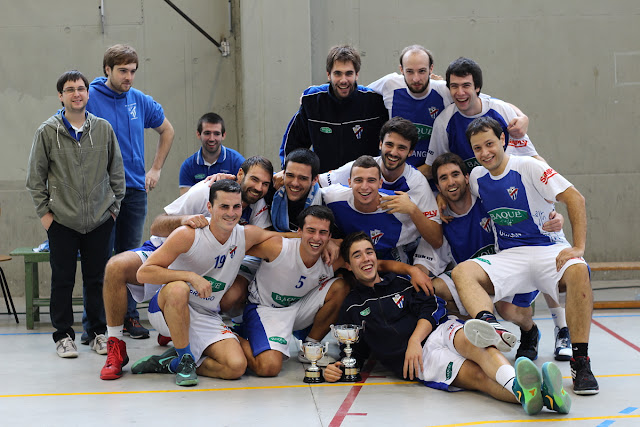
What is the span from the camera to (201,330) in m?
4.79

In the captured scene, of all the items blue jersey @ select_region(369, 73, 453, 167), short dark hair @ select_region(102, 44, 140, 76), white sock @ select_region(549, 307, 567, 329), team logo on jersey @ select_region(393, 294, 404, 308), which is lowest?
white sock @ select_region(549, 307, 567, 329)

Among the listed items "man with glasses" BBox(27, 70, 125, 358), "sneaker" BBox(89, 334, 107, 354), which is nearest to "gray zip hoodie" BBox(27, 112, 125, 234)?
"man with glasses" BBox(27, 70, 125, 358)

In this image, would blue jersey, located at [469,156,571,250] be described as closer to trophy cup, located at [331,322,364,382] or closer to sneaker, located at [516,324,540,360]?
sneaker, located at [516,324,540,360]

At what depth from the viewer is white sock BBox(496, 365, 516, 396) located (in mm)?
3977

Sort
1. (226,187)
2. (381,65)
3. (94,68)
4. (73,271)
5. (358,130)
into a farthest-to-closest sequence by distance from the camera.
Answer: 1. (381,65)
2. (94,68)
3. (358,130)
4. (73,271)
5. (226,187)

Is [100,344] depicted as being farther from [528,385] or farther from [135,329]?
[528,385]

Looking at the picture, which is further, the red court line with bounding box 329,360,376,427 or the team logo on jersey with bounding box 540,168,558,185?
the team logo on jersey with bounding box 540,168,558,185

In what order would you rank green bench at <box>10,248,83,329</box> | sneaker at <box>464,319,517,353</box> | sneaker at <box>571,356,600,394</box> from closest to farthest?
sneaker at <box>464,319,517,353</box> < sneaker at <box>571,356,600,394</box> < green bench at <box>10,248,83,329</box>

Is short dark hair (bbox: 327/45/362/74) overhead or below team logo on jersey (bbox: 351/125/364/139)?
overhead

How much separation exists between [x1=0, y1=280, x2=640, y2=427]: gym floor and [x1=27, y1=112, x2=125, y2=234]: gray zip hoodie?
3.62ft

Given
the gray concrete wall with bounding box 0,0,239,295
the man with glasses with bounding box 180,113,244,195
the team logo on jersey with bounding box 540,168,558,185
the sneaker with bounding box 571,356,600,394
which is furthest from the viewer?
the gray concrete wall with bounding box 0,0,239,295

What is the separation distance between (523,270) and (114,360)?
2853 millimetres

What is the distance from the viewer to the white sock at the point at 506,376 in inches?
157

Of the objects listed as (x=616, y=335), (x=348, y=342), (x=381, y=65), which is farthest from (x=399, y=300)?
Result: (x=381, y=65)
